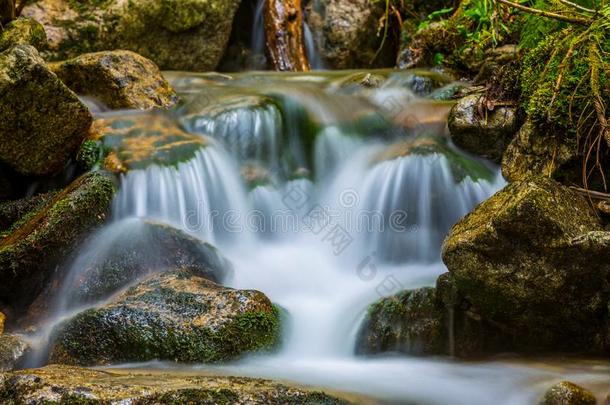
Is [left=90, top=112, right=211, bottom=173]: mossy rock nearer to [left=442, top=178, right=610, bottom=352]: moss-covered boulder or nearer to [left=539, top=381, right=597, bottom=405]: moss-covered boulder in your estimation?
[left=442, top=178, right=610, bottom=352]: moss-covered boulder

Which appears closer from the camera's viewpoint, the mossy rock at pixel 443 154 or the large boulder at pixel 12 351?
the large boulder at pixel 12 351

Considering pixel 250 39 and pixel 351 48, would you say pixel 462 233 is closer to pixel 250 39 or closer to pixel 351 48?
pixel 351 48

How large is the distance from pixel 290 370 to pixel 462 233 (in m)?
1.26

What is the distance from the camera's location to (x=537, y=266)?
3176 millimetres

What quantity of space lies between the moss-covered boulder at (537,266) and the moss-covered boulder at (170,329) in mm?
1226

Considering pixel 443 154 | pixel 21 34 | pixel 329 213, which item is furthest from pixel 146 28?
pixel 443 154

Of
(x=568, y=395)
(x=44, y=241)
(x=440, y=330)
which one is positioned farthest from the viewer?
(x=44, y=241)

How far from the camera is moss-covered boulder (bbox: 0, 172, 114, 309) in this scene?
12.8ft

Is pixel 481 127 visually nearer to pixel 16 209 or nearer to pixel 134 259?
pixel 134 259

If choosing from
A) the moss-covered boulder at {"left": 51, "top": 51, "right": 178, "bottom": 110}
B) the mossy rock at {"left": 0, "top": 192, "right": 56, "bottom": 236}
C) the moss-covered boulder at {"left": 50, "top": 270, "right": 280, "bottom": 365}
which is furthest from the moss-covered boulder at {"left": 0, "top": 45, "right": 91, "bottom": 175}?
the moss-covered boulder at {"left": 50, "top": 270, "right": 280, "bottom": 365}

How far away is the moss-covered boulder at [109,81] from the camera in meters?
6.15

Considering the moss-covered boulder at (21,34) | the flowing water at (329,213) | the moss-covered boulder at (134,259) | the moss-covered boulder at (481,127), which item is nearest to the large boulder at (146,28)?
the moss-covered boulder at (21,34)

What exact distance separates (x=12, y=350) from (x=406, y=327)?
90.6 inches

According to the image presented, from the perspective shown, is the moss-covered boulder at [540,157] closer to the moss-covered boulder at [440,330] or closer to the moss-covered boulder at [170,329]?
the moss-covered boulder at [440,330]
